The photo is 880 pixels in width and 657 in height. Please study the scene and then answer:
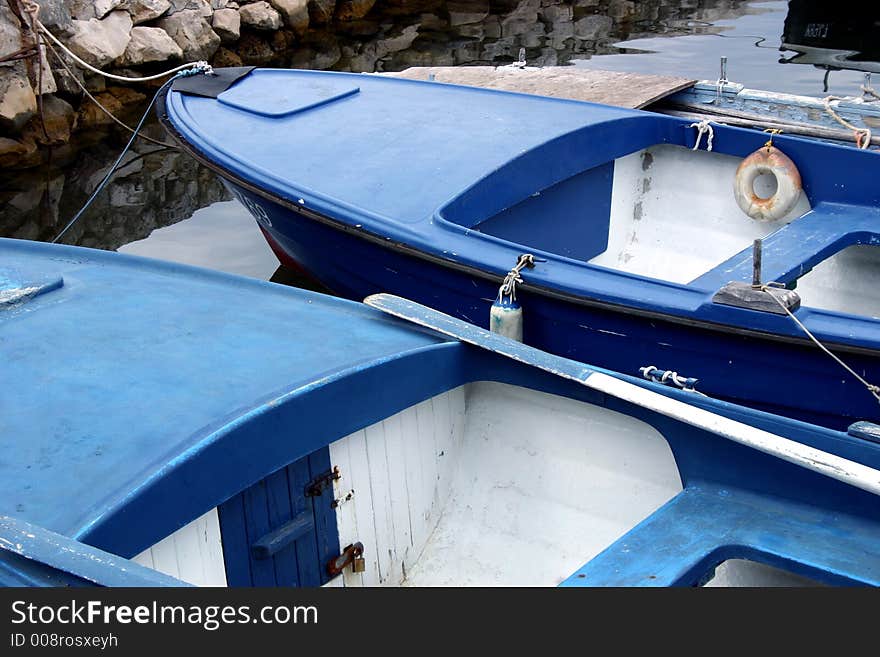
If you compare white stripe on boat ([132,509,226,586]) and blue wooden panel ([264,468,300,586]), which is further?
blue wooden panel ([264,468,300,586])

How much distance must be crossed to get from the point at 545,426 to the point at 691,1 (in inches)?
650

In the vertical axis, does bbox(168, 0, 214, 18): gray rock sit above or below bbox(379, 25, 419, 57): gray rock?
above

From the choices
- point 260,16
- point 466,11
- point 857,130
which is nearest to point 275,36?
point 260,16

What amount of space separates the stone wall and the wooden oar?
7163 mm

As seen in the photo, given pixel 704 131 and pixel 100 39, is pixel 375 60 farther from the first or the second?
pixel 704 131

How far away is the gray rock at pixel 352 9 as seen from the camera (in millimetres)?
15957

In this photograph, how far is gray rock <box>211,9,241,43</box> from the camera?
42.7ft

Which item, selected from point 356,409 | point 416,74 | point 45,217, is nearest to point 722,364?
point 356,409

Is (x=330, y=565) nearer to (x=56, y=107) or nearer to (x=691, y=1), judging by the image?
(x=56, y=107)

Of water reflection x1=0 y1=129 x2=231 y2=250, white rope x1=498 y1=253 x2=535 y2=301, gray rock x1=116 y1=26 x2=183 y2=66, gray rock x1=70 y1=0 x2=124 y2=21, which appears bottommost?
water reflection x1=0 y1=129 x2=231 y2=250

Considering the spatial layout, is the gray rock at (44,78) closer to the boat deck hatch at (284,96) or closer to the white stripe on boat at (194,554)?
the boat deck hatch at (284,96)

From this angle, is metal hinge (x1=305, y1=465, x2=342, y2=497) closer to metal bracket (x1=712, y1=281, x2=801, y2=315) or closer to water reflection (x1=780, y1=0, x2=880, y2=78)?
metal bracket (x1=712, y1=281, x2=801, y2=315)

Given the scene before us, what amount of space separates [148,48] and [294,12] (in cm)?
341

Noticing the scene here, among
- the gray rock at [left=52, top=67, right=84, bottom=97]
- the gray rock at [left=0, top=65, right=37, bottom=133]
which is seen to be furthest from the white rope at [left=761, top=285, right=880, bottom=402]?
the gray rock at [left=52, top=67, right=84, bottom=97]
